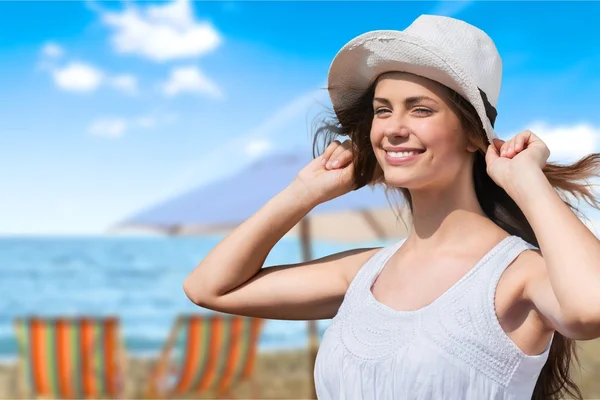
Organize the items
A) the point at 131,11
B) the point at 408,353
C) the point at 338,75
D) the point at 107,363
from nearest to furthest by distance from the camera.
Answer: the point at 408,353, the point at 338,75, the point at 107,363, the point at 131,11

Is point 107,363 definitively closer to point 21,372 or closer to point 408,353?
point 21,372

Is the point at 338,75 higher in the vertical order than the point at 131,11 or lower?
lower

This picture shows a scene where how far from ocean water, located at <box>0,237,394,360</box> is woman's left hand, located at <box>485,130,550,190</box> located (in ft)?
61.7

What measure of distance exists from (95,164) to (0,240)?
309 inches

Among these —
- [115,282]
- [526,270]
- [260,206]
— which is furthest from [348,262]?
[115,282]

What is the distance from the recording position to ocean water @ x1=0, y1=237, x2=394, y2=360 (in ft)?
83.6

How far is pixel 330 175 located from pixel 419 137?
16.8 inches

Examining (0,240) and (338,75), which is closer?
(338,75)

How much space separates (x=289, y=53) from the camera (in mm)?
50625

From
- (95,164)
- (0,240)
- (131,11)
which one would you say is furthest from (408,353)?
(131,11)

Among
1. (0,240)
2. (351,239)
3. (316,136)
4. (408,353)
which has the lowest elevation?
(408,353)

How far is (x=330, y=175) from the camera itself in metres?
2.35

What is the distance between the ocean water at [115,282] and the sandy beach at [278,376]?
8964mm

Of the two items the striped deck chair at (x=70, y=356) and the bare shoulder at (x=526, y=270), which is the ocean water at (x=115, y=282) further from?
the bare shoulder at (x=526, y=270)
